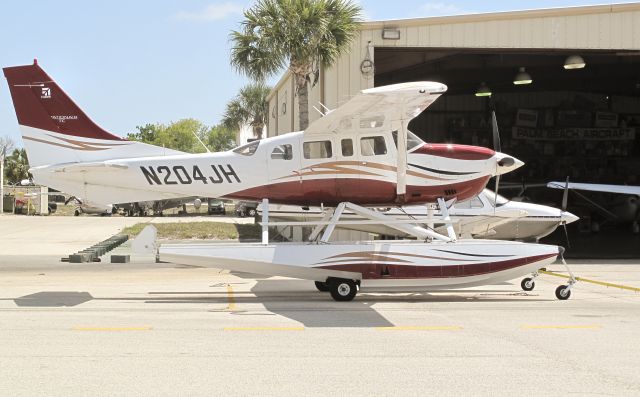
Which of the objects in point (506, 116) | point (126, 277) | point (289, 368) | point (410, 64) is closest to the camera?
point (289, 368)

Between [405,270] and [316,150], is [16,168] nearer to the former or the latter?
[316,150]

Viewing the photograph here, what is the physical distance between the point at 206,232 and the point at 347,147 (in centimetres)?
1655

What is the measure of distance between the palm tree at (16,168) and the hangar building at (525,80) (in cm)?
3766

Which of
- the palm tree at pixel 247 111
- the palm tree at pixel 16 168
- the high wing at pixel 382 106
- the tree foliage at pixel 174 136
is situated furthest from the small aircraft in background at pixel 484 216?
the tree foliage at pixel 174 136

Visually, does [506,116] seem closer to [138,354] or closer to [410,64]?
[410,64]

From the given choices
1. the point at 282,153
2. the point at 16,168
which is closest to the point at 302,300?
the point at 282,153

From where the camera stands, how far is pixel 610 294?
1275cm

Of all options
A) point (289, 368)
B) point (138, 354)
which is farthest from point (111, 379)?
point (289, 368)

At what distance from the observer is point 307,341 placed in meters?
7.96

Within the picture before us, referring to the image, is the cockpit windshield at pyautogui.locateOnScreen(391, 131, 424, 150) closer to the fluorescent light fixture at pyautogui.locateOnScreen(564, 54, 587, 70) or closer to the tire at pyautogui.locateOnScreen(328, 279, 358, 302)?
the tire at pyautogui.locateOnScreen(328, 279, 358, 302)

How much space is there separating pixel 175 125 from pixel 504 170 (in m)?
87.1

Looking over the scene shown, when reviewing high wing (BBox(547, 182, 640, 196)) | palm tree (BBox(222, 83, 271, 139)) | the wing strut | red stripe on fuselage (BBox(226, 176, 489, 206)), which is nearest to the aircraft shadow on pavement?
red stripe on fuselage (BBox(226, 176, 489, 206))

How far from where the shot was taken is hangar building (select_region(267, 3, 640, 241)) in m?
19.0

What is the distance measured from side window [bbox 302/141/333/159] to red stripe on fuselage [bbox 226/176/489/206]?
423 millimetres
